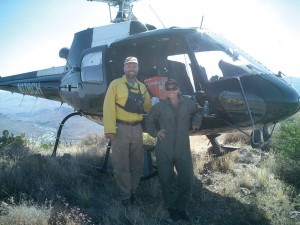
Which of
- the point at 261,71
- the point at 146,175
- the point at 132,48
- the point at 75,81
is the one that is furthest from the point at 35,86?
the point at 261,71

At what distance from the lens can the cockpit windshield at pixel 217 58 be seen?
5246mm

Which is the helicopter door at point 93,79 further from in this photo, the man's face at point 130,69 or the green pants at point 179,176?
the green pants at point 179,176

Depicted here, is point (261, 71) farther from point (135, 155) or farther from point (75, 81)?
point (75, 81)

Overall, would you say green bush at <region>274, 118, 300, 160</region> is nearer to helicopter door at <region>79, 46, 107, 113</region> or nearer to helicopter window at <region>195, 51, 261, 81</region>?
helicopter window at <region>195, 51, 261, 81</region>

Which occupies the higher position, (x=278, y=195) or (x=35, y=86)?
(x=35, y=86)

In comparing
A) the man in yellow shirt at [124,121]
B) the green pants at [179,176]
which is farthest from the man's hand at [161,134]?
the man in yellow shirt at [124,121]

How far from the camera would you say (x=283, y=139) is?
718 cm

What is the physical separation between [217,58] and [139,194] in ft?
9.02

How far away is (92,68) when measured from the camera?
6.88 m

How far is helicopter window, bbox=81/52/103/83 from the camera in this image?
22.0ft

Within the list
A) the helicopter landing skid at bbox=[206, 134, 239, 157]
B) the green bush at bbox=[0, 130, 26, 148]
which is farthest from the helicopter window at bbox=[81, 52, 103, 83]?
the green bush at bbox=[0, 130, 26, 148]

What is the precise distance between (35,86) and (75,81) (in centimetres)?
348

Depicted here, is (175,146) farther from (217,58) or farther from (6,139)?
(6,139)

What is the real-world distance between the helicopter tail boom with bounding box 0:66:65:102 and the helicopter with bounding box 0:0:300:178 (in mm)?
859
